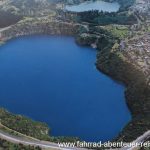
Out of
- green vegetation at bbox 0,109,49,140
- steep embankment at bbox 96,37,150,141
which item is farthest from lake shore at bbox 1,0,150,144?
green vegetation at bbox 0,109,49,140

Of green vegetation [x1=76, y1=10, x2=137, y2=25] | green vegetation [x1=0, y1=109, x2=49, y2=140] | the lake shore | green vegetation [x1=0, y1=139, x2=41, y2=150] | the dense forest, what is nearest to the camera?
green vegetation [x1=0, y1=139, x2=41, y2=150]

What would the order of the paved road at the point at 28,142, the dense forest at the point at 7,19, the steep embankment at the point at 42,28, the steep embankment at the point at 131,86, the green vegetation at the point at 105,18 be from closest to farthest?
the paved road at the point at 28,142, the steep embankment at the point at 131,86, the steep embankment at the point at 42,28, the green vegetation at the point at 105,18, the dense forest at the point at 7,19

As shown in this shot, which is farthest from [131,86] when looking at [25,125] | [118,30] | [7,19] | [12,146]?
[7,19]

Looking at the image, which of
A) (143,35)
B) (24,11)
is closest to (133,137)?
(143,35)

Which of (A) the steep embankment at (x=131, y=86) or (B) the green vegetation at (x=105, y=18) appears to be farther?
(B) the green vegetation at (x=105, y=18)

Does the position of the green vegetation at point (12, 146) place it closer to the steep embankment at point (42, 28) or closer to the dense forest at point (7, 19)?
the steep embankment at point (42, 28)

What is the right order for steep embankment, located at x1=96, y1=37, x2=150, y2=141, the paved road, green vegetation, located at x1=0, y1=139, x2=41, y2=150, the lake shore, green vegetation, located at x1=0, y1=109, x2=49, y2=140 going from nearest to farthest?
green vegetation, located at x1=0, y1=139, x2=41, y2=150 < the paved road < green vegetation, located at x1=0, y1=109, x2=49, y2=140 < steep embankment, located at x1=96, y1=37, x2=150, y2=141 < the lake shore

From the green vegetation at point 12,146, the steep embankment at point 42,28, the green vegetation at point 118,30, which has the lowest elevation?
the steep embankment at point 42,28

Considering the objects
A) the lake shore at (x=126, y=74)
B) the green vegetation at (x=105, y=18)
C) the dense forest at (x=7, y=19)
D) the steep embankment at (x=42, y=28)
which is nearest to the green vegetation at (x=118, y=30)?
the green vegetation at (x=105, y=18)

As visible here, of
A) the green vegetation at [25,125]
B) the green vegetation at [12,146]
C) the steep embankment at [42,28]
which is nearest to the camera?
the green vegetation at [12,146]

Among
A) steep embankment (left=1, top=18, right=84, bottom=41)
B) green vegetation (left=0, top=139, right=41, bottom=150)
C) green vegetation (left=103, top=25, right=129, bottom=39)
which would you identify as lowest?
steep embankment (left=1, top=18, right=84, bottom=41)

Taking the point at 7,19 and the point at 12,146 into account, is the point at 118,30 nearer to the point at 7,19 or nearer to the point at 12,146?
the point at 7,19

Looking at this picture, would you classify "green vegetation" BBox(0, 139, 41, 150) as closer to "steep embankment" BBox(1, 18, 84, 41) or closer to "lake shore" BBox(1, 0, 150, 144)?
"lake shore" BBox(1, 0, 150, 144)
